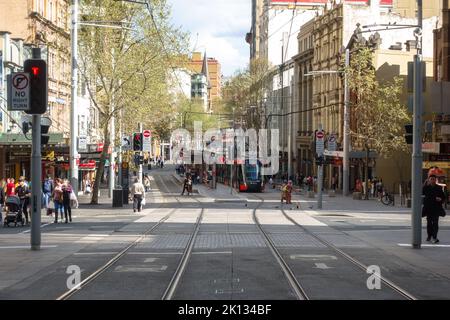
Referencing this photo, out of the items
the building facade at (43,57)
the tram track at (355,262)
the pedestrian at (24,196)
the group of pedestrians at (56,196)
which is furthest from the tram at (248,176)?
the pedestrian at (24,196)

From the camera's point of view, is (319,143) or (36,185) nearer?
(36,185)

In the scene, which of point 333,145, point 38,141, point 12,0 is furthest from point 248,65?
point 38,141

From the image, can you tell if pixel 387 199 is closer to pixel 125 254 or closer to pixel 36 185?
pixel 125 254

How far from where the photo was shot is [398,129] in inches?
2165

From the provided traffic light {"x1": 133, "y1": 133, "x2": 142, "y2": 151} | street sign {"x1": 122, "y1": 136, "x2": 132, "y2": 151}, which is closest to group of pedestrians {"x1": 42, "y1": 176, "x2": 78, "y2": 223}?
traffic light {"x1": 133, "y1": 133, "x2": 142, "y2": 151}

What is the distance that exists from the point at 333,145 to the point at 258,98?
121 ft

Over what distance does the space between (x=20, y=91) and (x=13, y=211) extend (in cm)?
979

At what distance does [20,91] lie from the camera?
1919cm

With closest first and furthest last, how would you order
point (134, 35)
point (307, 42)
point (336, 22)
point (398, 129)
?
point (134, 35)
point (398, 129)
point (336, 22)
point (307, 42)

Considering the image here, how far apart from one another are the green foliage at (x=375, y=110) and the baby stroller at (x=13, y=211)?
3025 centimetres

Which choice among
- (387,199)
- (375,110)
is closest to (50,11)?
(375,110)

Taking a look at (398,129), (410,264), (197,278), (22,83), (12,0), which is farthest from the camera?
(398,129)

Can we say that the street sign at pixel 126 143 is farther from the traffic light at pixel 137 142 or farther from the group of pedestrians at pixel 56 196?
the group of pedestrians at pixel 56 196

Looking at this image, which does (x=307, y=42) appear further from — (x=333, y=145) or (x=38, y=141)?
(x=38, y=141)
